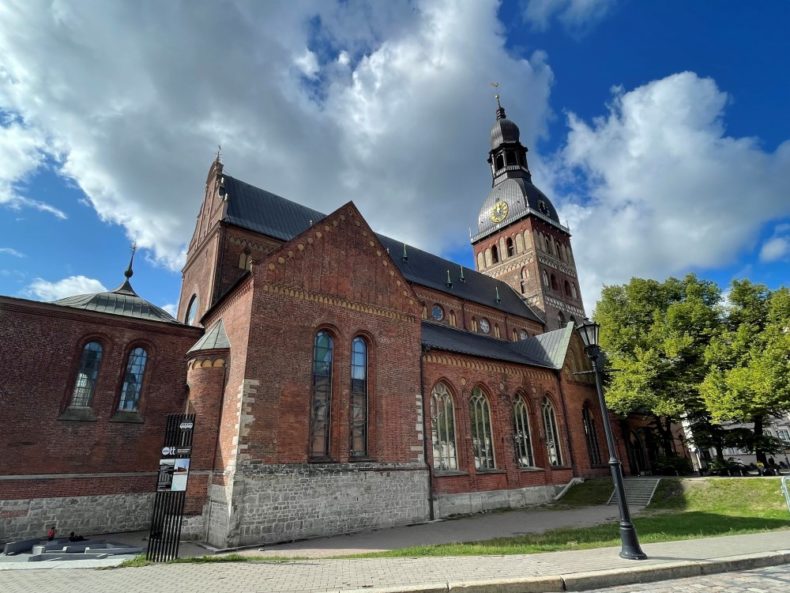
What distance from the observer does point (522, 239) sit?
42906 millimetres

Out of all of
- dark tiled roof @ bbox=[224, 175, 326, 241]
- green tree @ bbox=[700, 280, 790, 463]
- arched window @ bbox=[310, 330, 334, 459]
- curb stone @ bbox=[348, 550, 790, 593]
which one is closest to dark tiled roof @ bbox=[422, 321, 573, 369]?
arched window @ bbox=[310, 330, 334, 459]

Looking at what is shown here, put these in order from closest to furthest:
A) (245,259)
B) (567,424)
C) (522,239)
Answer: (245,259)
(567,424)
(522,239)

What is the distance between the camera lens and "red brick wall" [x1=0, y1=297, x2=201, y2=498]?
576 inches

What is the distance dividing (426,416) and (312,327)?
6.44m

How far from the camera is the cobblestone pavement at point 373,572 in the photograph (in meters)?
7.25

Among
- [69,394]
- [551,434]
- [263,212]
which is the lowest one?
[551,434]

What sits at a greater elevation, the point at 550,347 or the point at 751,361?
the point at 550,347

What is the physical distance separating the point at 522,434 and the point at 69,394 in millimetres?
20531

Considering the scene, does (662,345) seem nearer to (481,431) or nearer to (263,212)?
(481,431)

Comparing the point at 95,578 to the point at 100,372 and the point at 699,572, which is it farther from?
the point at 699,572

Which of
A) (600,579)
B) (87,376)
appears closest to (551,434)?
(600,579)

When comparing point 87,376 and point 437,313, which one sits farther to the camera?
point 437,313

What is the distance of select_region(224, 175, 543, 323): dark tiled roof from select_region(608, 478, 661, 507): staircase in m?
15.6

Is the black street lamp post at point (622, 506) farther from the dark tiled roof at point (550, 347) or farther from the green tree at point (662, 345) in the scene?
the green tree at point (662, 345)
